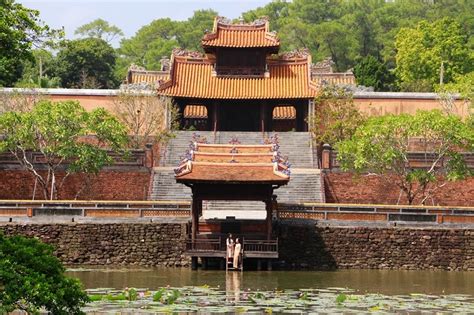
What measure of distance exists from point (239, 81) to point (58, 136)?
16.7 m

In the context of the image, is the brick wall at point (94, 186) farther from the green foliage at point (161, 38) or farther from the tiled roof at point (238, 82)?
the green foliage at point (161, 38)

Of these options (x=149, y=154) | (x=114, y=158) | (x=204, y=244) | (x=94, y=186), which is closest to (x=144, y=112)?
(x=149, y=154)

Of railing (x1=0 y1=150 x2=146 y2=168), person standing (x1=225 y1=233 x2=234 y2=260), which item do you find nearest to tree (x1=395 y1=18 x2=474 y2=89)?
railing (x1=0 y1=150 x2=146 y2=168)

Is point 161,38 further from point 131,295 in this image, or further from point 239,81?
point 131,295

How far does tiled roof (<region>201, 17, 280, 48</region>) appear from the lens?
2594 inches

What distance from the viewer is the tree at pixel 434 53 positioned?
8619cm

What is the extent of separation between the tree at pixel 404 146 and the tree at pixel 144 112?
450 inches

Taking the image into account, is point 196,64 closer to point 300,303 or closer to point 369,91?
point 369,91

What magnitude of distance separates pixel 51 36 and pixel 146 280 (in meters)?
15.5

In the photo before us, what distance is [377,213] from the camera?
45.8 m

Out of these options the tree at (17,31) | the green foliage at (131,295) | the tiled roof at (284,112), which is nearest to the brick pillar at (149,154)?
the tiled roof at (284,112)

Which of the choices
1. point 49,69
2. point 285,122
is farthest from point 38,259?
point 49,69

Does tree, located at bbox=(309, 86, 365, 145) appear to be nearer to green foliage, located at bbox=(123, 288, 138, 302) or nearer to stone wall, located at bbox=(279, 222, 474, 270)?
stone wall, located at bbox=(279, 222, 474, 270)

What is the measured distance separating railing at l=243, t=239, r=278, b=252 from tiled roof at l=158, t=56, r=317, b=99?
2053 cm
